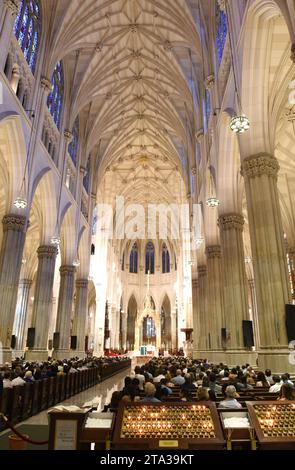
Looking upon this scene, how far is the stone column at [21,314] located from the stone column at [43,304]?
12.8m

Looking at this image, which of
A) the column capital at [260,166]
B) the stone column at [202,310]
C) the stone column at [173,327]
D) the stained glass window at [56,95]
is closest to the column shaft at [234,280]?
the column capital at [260,166]

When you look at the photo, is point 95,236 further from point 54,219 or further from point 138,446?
point 138,446

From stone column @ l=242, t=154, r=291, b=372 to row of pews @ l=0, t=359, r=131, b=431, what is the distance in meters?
6.22

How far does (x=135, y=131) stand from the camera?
119 ft

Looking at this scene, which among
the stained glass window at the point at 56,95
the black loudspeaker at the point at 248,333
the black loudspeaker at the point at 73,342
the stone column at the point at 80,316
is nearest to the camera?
the black loudspeaker at the point at 248,333

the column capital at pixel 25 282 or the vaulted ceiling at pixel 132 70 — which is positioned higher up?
the vaulted ceiling at pixel 132 70

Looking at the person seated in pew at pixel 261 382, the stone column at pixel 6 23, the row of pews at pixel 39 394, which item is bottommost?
the row of pews at pixel 39 394

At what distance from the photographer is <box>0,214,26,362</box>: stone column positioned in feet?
46.8

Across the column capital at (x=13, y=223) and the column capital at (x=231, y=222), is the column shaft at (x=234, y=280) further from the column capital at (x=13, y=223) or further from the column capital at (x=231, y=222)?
the column capital at (x=13, y=223)

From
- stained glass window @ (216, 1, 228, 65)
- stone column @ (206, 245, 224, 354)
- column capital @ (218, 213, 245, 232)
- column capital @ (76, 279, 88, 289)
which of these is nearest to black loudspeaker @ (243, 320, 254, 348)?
column capital @ (218, 213, 245, 232)

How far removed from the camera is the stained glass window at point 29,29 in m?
16.5

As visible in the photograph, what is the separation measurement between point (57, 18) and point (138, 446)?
75.3ft

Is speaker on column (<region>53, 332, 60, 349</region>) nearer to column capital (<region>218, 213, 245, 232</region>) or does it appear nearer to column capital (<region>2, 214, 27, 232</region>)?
column capital (<region>2, 214, 27, 232</region>)
